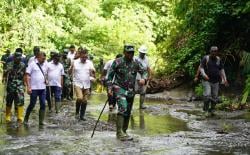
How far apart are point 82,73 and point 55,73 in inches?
85.1

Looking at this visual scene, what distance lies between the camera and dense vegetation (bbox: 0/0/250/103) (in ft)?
71.7

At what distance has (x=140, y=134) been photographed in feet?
41.0

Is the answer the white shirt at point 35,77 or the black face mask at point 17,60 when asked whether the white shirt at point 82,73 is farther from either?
the black face mask at point 17,60

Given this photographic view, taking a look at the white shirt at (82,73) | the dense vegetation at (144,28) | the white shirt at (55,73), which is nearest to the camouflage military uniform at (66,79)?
the white shirt at (55,73)

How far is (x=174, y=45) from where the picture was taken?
26500 millimetres

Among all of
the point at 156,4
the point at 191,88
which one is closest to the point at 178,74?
the point at 191,88

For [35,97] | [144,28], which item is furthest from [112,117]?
[144,28]

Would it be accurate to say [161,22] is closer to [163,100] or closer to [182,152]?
[163,100]

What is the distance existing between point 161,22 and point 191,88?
583 inches

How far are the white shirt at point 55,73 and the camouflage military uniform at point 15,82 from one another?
2617mm

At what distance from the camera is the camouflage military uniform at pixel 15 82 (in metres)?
14.1

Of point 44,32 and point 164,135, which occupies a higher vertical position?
point 44,32

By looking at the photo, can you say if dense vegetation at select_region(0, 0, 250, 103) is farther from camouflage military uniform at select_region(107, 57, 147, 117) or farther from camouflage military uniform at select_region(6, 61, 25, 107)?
camouflage military uniform at select_region(6, 61, 25, 107)

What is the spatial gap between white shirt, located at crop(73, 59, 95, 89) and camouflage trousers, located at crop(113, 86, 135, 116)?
11.4ft
